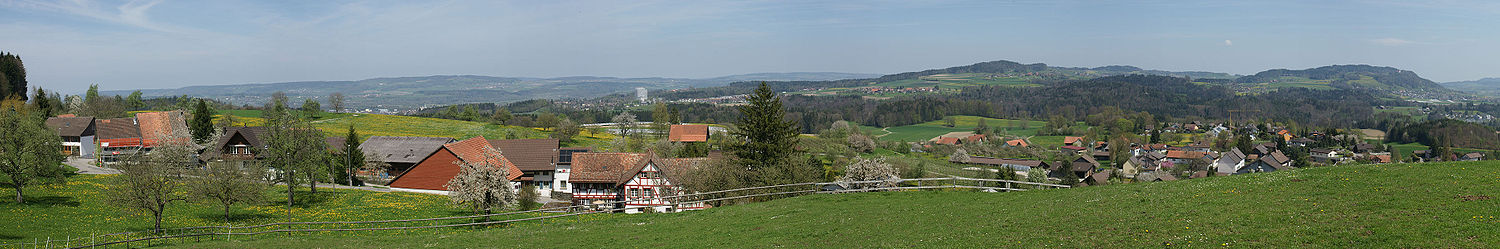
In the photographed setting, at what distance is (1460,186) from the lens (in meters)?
15.1

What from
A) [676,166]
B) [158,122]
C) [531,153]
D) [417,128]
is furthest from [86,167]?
[417,128]

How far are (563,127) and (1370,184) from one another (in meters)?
89.9

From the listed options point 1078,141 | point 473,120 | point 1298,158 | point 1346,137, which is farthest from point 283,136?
point 1346,137

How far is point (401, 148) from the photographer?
6412 cm

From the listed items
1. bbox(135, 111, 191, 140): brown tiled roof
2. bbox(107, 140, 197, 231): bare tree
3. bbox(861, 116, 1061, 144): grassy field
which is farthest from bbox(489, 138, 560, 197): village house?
bbox(861, 116, 1061, 144): grassy field

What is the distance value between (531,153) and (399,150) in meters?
15.1

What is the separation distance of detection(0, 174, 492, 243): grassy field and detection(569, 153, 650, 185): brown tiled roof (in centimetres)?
900

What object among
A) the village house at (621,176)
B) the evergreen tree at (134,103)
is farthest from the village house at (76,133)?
the evergreen tree at (134,103)

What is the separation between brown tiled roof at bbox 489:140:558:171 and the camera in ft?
183

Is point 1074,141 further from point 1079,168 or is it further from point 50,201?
point 50,201

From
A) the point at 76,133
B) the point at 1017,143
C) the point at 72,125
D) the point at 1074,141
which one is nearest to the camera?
the point at 76,133

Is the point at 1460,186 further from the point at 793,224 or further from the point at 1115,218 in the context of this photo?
the point at 793,224

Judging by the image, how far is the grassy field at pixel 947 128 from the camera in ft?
518

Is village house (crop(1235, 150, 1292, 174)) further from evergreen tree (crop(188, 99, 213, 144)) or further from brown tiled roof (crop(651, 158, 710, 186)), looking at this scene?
evergreen tree (crop(188, 99, 213, 144))
